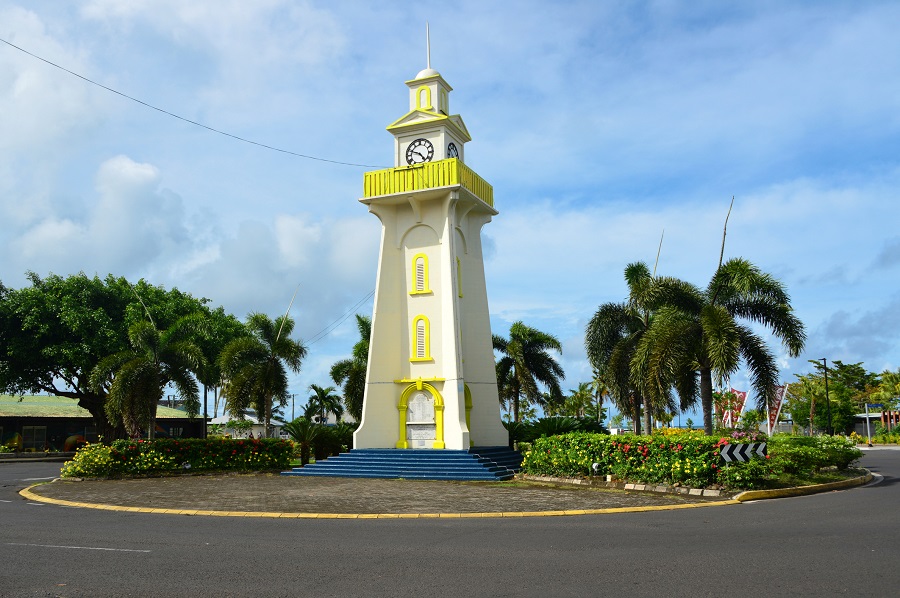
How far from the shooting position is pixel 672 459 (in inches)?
683

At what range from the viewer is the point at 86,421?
5050 cm

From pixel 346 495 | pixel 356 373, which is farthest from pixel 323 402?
pixel 346 495

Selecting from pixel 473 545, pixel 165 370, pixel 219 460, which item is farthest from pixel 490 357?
pixel 473 545

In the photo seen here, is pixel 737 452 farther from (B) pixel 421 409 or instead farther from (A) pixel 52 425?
(A) pixel 52 425

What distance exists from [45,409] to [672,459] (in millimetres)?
46692

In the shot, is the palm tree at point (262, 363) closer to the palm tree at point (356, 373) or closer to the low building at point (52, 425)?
the palm tree at point (356, 373)

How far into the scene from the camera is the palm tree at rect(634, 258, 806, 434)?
72.8 ft

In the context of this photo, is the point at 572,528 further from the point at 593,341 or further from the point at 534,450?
the point at 593,341

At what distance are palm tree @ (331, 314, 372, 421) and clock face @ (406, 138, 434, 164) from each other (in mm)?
10278

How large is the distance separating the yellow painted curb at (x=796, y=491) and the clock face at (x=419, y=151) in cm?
1730

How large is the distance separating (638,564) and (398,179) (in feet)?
69.1

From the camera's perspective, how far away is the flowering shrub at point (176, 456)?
23.5 meters

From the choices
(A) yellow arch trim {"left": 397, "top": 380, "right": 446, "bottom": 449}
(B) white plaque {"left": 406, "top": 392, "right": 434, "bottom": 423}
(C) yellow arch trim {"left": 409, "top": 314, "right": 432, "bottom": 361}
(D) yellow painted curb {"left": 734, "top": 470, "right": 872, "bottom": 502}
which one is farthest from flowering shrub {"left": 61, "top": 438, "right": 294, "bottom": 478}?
(D) yellow painted curb {"left": 734, "top": 470, "right": 872, "bottom": 502}

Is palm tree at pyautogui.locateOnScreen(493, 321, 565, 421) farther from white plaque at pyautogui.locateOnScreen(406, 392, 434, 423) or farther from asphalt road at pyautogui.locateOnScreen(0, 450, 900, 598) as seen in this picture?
asphalt road at pyautogui.locateOnScreen(0, 450, 900, 598)
